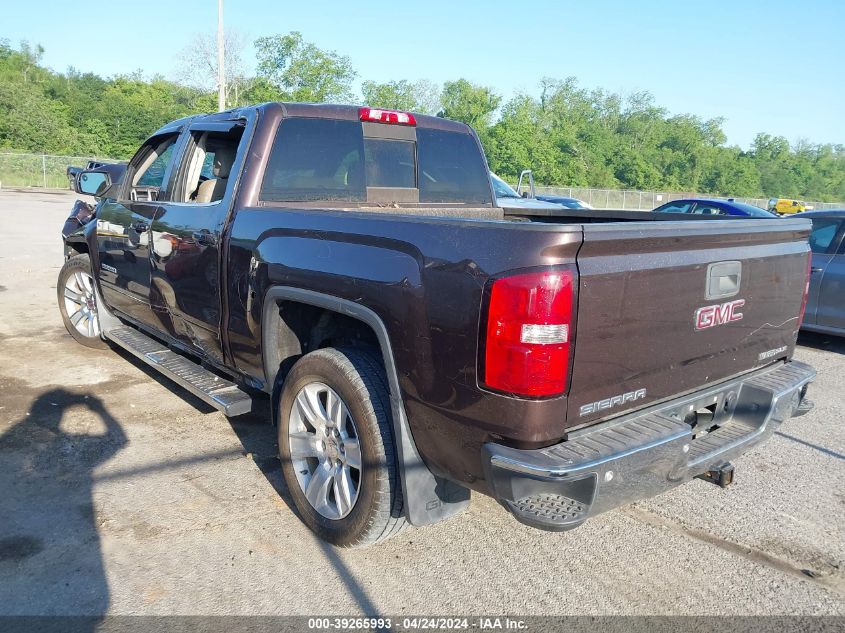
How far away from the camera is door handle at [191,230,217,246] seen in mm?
3885

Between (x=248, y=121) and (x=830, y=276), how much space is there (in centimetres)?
635

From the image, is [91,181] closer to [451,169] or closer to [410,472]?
[451,169]

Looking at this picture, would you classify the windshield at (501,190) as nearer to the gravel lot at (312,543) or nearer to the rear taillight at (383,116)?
the rear taillight at (383,116)

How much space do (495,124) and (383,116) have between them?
61.2 metres

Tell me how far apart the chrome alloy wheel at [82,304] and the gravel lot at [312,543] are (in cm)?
170

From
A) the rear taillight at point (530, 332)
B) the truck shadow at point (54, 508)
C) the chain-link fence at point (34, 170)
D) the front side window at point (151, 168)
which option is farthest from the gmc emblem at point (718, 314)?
the chain-link fence at point (34, 170)

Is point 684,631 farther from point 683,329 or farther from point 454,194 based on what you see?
point 454,194

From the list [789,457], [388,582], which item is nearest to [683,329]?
[388,582]

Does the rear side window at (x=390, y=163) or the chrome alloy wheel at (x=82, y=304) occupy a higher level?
the rear side window at (x=390, y=163)

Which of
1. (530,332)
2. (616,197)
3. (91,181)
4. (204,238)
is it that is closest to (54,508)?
(204,238)

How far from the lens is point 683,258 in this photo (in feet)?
9.06

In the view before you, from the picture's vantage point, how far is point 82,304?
6.53 metres

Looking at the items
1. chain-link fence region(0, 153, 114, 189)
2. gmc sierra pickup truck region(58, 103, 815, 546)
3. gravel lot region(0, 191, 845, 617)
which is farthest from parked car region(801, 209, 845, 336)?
chain-link fence region(0, 153, 114, 189)

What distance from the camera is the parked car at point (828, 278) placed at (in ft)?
23.5
